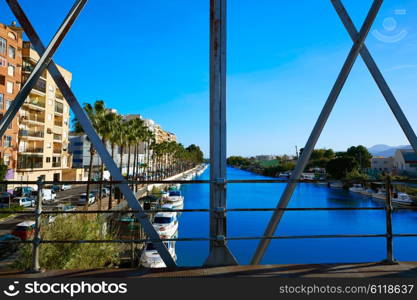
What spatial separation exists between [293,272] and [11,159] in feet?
119

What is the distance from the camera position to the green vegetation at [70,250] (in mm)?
5230

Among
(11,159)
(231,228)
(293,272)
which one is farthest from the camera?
(11,159)

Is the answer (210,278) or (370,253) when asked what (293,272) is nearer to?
(210,278)

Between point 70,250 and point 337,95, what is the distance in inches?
218

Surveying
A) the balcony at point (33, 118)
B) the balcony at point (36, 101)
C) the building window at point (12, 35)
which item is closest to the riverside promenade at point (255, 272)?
the building window at point (12, 35)

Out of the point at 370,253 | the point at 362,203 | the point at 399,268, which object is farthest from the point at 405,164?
the point at 399,268

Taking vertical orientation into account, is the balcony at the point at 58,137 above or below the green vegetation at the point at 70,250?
above

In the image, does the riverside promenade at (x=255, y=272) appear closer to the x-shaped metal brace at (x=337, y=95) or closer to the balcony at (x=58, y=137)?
the x-shaped metal brace at (x=337, y=95)

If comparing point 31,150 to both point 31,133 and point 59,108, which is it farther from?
point 59,108

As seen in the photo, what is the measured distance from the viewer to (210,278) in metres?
2.58

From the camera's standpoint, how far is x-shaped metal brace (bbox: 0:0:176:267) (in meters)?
2.93

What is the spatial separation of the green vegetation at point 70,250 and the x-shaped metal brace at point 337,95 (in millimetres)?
4076

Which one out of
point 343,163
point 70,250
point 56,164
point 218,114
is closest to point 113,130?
point 70,250

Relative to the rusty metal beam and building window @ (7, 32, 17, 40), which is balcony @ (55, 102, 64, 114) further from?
the rusty metal beam
